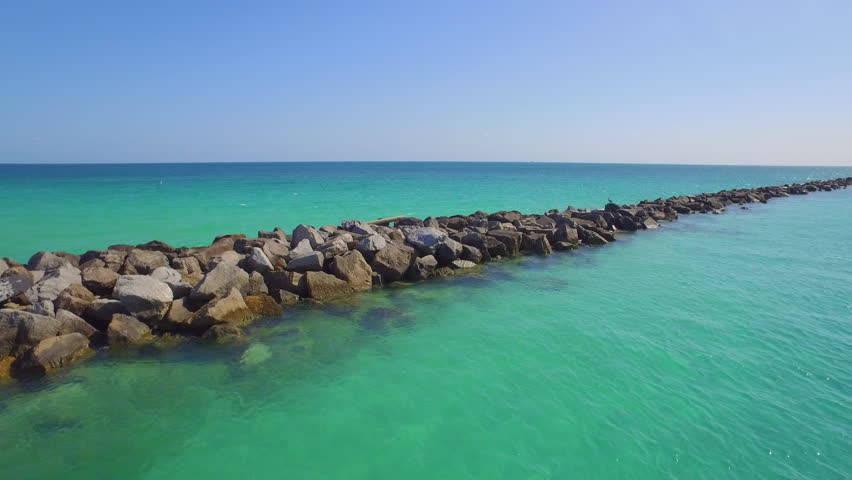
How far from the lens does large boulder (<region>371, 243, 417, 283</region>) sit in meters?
10.5

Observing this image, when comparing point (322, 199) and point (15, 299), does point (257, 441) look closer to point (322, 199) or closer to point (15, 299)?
point (15, 299)

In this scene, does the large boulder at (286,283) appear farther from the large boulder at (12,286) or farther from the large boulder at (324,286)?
the large boulder at (12,286)

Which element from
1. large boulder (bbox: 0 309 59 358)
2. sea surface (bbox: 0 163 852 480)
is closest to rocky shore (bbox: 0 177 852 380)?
large boulder (bbox: 0 309 59 358)

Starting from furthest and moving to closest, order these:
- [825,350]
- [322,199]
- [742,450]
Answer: [322,199] → [825,350] → [742,450]

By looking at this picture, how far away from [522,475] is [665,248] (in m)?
13.5

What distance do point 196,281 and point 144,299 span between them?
1.53 meters

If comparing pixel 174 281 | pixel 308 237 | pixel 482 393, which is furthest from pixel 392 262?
pixel 482 393

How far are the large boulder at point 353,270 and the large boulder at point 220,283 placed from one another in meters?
1.98

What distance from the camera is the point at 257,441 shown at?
189 inches

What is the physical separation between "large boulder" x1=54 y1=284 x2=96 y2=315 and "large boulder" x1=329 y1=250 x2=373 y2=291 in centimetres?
440

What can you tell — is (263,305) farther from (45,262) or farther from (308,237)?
(45,262)

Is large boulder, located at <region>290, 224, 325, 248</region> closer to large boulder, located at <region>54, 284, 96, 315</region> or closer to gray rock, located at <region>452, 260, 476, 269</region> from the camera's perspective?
gray rock, located at <region>452, 260, 476, 269</region>

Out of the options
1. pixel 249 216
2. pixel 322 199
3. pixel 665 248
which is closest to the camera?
pixel 665 248

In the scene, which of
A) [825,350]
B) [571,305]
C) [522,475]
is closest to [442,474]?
[522,475]
